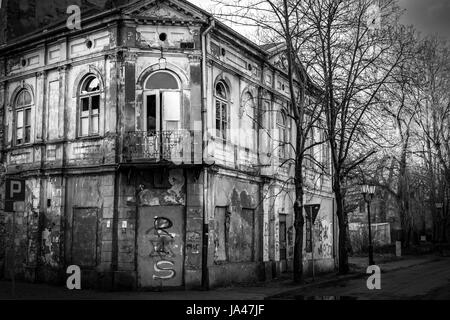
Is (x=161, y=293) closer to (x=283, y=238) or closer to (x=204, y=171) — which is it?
(x=204, y=171)

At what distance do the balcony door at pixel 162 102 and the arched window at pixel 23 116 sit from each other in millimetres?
5774

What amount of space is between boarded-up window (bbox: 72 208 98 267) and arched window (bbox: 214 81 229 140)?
212 inches

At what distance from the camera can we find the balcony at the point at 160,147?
695 inches

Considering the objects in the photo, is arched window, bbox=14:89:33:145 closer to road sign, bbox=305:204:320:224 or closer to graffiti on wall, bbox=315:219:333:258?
road sign, bbox=305:204:320:224

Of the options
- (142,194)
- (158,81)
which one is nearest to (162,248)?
(142,194)

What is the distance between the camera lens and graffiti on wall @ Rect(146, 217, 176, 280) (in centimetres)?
1758

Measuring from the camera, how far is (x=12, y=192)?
1397cm

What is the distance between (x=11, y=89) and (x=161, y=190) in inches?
345

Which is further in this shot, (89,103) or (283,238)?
(283,238)

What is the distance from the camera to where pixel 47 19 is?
79.7 feet

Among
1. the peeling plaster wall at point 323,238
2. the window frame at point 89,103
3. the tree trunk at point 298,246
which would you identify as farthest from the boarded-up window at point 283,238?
the window frame at point 89,103

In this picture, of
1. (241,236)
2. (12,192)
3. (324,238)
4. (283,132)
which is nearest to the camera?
(12,192)

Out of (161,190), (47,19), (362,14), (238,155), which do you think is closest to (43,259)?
(161,190)

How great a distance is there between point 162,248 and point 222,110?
231 inches
